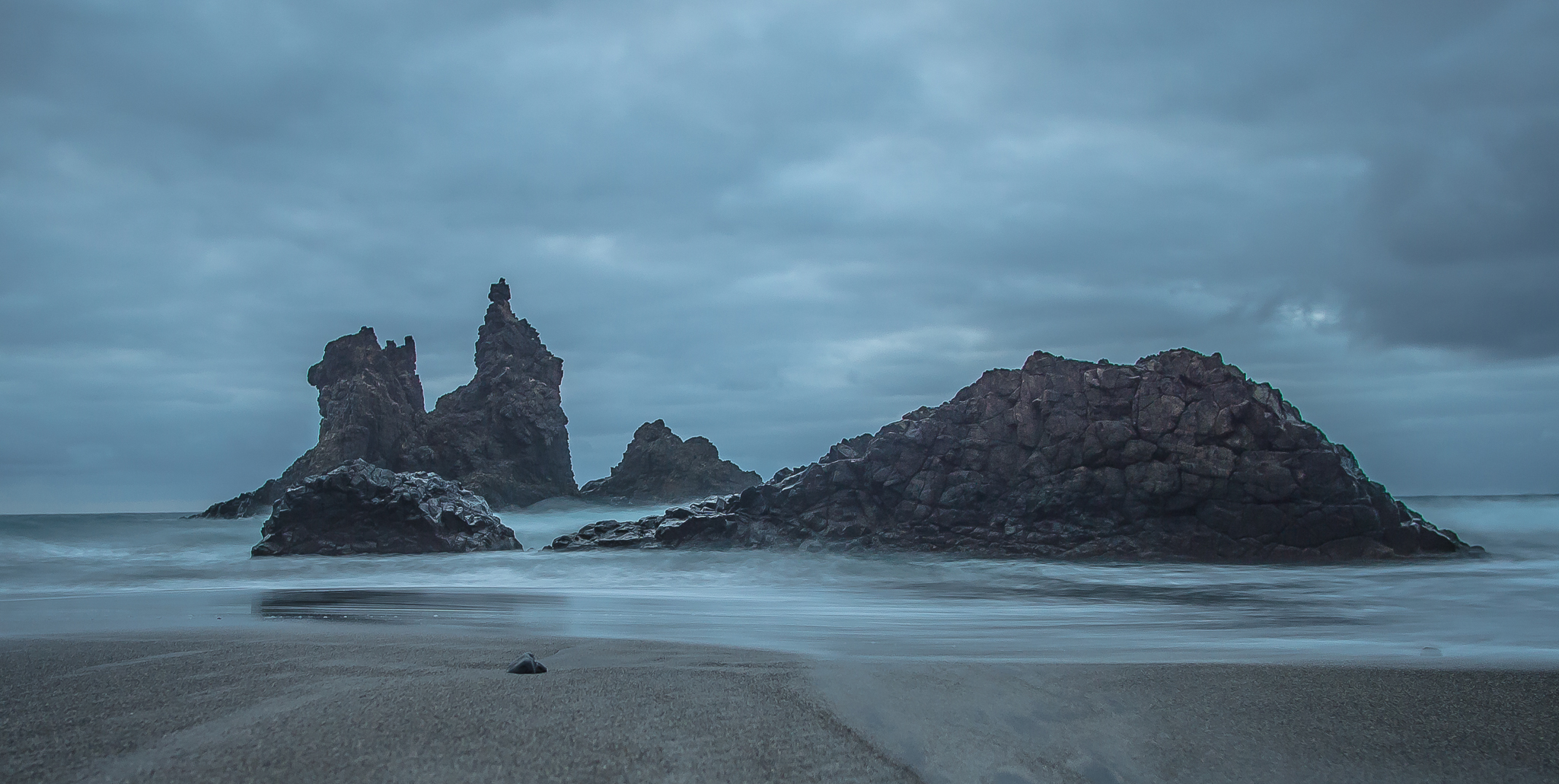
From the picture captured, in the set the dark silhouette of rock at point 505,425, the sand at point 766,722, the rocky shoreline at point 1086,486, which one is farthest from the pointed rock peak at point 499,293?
the sand at point 766,722

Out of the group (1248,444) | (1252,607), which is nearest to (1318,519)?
(1248,444)

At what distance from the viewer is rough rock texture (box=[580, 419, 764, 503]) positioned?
51594mm

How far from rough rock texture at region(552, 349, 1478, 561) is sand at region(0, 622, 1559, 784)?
16770mm

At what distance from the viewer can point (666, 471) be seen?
51938mm

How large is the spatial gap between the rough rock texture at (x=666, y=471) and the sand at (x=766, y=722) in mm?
47505

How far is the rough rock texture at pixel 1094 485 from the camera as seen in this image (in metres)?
19.0

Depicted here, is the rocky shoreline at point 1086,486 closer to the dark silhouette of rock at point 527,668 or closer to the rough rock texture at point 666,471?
the dark silhouette of rock at point 527,668

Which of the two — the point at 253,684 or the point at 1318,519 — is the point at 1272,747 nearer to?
the point at 253,684

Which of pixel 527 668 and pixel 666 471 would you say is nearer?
pixel 527 668

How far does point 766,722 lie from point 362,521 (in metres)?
23.9

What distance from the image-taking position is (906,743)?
2.71 meters

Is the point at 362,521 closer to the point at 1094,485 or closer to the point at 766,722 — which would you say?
the point at 1094,485

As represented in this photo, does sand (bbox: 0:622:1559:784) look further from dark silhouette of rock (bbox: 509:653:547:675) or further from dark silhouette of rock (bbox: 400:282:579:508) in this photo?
dark silhouette of rock (bbox: 400:282:579:508)

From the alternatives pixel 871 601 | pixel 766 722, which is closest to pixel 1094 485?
pixel 871 601
